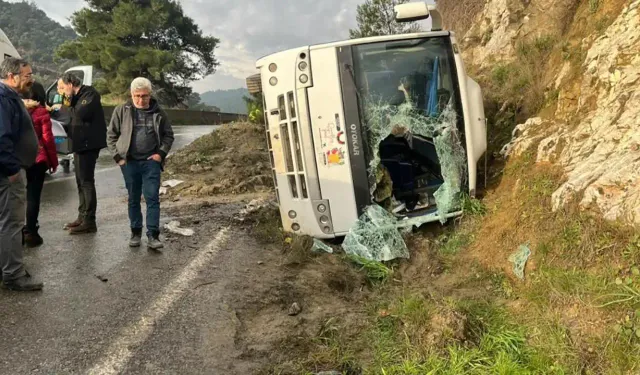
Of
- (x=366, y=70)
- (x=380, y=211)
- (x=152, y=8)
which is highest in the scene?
(x=152, y=8)

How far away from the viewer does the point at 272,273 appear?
4.77 metres

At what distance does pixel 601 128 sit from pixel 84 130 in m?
5.28

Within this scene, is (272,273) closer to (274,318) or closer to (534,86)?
(274,318)

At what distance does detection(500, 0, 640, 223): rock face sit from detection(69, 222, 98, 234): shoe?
493cm

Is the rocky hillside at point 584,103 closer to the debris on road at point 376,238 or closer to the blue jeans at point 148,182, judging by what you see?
the debris on road at point 376,238

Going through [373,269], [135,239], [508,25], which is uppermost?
[508,25]

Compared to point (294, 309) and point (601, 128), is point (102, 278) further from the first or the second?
point (601, 128)

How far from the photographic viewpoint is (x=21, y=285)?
4094mm

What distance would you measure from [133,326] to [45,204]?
4.80 metres

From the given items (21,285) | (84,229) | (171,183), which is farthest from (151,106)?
(171,183)

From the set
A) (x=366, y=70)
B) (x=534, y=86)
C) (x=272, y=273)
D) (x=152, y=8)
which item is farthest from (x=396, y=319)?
(x=152, y=8)

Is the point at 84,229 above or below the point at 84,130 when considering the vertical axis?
below

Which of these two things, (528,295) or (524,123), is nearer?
(528,295)

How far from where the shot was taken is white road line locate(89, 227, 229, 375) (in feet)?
10.1
